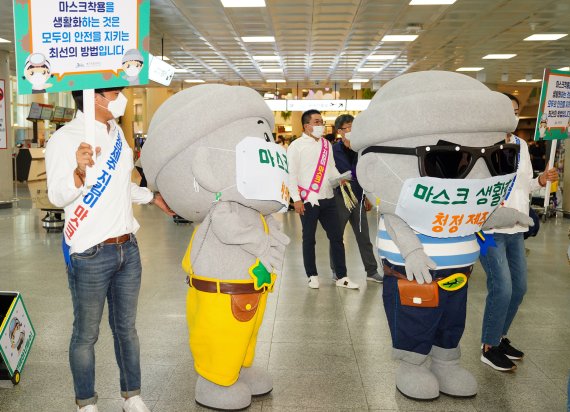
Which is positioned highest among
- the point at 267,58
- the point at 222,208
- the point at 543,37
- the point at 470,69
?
the point at 543,37

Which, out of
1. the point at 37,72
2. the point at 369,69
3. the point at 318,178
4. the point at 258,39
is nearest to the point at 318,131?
the point at 318,178

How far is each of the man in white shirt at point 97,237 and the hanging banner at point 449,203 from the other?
1.29 meters

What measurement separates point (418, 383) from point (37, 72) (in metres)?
2.23

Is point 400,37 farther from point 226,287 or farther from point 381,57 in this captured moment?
point 226,287

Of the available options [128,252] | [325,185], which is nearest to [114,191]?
[128,252]

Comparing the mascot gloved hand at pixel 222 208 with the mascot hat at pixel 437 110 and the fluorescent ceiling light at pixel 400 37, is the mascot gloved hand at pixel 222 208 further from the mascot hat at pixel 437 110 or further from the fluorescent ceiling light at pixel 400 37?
the fluorescent ceiling light at pixel 400 37

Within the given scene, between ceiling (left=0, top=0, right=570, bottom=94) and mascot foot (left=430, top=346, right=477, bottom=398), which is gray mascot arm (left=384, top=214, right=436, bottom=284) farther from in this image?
ceiling (left=0, top=0, right=570, bottom=94)

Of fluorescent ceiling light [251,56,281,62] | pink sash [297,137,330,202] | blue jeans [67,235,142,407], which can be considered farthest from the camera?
fluorescent ceiling light [251,56,281,62]

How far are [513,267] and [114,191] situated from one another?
2299 mm

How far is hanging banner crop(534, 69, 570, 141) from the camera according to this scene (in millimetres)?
3830

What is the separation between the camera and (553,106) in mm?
3902

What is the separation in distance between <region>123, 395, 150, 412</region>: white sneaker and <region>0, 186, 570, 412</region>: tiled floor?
183mm

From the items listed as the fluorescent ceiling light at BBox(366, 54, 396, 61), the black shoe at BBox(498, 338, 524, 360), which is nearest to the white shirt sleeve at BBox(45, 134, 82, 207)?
the black shoe at BBox(498, 338, 524, 360)

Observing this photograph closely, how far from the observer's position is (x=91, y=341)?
8.07 feet
